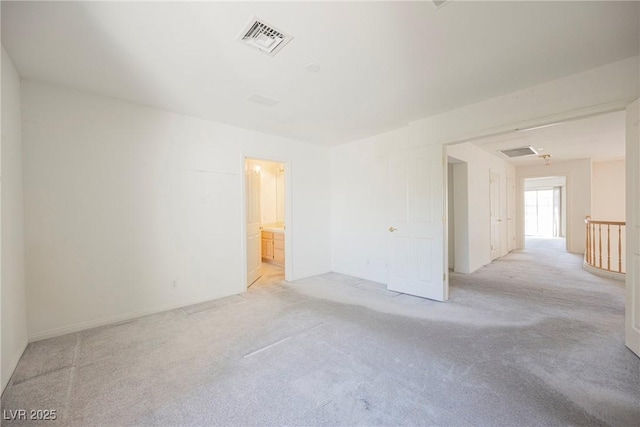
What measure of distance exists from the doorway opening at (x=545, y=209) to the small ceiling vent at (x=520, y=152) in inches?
252

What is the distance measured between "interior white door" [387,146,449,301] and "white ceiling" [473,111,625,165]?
56.2 inches

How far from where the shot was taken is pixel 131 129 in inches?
125

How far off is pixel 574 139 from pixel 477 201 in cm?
206

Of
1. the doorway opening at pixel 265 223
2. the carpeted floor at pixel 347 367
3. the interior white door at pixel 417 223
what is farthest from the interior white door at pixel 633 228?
the doorway opening at pixel 265 223

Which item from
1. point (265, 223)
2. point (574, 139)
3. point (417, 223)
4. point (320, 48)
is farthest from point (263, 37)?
point (574, 139)

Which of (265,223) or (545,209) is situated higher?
(545,209)

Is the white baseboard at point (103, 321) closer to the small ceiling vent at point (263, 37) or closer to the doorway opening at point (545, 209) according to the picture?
the small ceiling vent at point (263, 37)

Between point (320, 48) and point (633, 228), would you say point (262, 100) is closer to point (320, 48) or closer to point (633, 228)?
point (320, 48)

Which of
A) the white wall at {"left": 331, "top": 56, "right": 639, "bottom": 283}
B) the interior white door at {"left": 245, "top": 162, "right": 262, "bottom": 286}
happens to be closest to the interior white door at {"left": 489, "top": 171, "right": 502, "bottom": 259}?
the white wall at {"left": 331, "top": 56, "right": 639, "bottom": 283}

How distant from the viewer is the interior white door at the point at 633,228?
221cm

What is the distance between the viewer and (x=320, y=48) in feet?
7.00

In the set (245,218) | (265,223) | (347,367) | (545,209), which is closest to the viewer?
(347,367)

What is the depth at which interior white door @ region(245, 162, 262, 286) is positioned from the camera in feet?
14.5

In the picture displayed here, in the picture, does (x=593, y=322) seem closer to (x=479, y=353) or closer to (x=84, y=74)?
(x=479, y=353)
